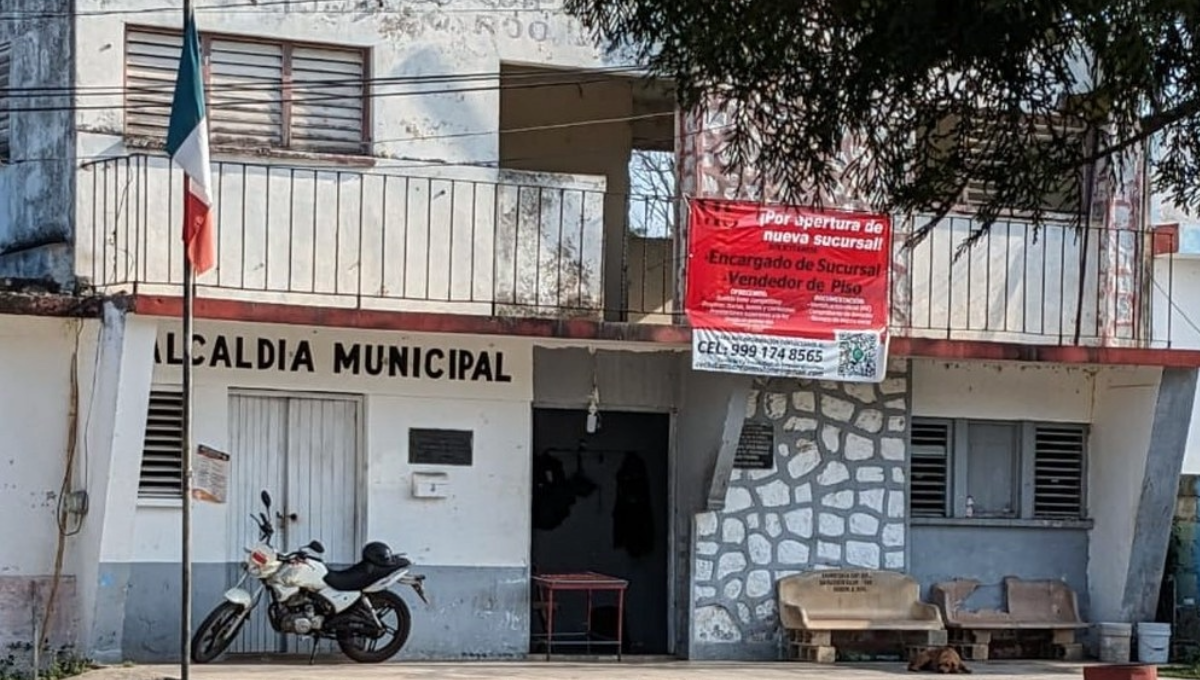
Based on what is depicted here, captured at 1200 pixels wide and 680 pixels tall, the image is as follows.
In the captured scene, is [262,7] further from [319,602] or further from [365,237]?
[319,602]

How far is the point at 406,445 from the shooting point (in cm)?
1678

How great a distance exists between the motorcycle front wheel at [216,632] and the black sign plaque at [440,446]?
81.5 inches

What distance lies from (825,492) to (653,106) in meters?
4.09

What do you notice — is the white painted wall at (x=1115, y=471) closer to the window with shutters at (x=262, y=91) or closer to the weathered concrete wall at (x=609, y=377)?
the weathered concrete wall at (x=609, y=377)

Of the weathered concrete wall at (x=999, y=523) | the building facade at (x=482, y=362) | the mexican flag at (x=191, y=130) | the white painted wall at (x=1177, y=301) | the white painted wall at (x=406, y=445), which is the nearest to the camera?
the mexican flag at (x=191, y=130)

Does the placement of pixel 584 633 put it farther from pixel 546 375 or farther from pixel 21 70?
pixel 21 70

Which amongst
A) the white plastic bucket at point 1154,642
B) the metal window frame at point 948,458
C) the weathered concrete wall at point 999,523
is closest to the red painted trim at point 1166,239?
the weathered concrete wall at point 999,523

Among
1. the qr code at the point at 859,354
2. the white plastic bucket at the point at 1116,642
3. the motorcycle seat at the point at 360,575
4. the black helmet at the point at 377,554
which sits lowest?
the white plastic bucket at the point at 1116,642

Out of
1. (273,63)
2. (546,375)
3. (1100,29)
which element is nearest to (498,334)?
(546,375)

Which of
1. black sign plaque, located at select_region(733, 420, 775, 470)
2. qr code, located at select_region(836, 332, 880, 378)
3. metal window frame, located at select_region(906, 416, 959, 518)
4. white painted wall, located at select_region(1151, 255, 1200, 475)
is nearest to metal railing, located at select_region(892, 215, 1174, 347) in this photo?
white painted wall, located at select_region(1151, 255, 1200, 475)

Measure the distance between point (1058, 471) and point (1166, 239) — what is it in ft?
8.03

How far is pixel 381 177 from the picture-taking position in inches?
640

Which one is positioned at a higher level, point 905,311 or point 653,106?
point 653,106

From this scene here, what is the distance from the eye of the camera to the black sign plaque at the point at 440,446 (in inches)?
662
